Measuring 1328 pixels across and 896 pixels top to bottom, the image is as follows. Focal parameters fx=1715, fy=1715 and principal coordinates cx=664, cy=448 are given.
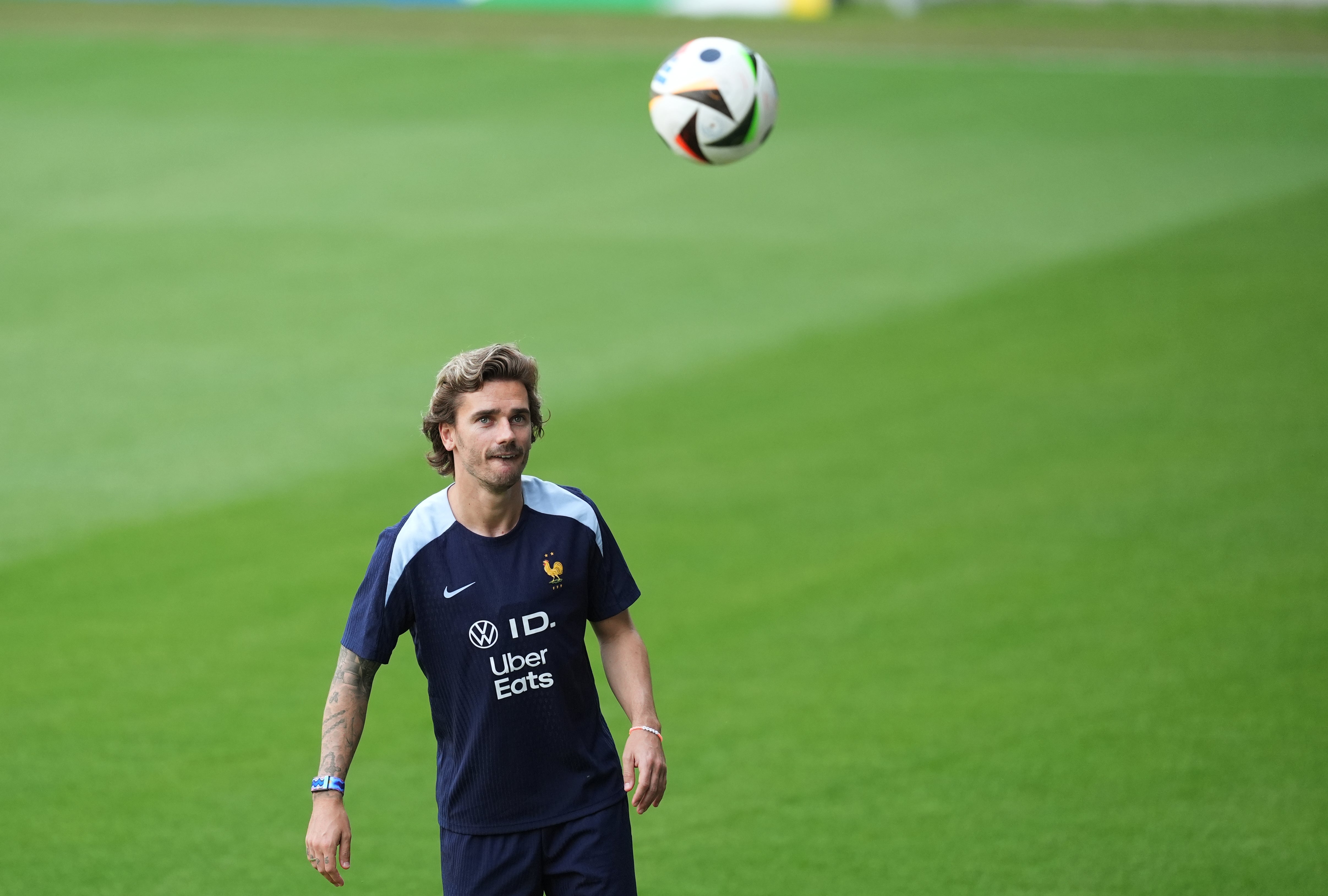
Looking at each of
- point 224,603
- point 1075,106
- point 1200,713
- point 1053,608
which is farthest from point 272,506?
point 1075,106

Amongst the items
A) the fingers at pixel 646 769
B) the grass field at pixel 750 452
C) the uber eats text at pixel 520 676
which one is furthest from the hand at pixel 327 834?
the grass field at pixel 750 452

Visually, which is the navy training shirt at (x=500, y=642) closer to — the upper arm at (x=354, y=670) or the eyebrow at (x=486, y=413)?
the upper arm at (x=354, y=670)

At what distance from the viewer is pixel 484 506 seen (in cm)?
522

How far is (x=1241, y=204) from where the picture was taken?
2038 cm

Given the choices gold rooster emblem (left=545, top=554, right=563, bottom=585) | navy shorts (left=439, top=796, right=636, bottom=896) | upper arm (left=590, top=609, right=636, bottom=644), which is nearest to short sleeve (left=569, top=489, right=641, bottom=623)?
upper arm (left=590, top=609, right=636, bottom=644)

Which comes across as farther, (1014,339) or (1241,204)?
(1241,204)

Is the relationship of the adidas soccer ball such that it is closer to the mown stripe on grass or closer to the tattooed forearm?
the mown stripe on grass

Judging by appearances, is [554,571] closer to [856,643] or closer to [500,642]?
[500,642]

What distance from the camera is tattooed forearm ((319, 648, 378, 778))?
521 centimetres

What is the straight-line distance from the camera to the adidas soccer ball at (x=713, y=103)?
27.9 feet

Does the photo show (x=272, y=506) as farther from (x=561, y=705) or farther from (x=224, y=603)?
(x=561, y=705)

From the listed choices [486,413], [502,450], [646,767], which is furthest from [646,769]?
[486,413]

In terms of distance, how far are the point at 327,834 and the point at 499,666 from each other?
706 mm

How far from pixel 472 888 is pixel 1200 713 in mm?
4988
